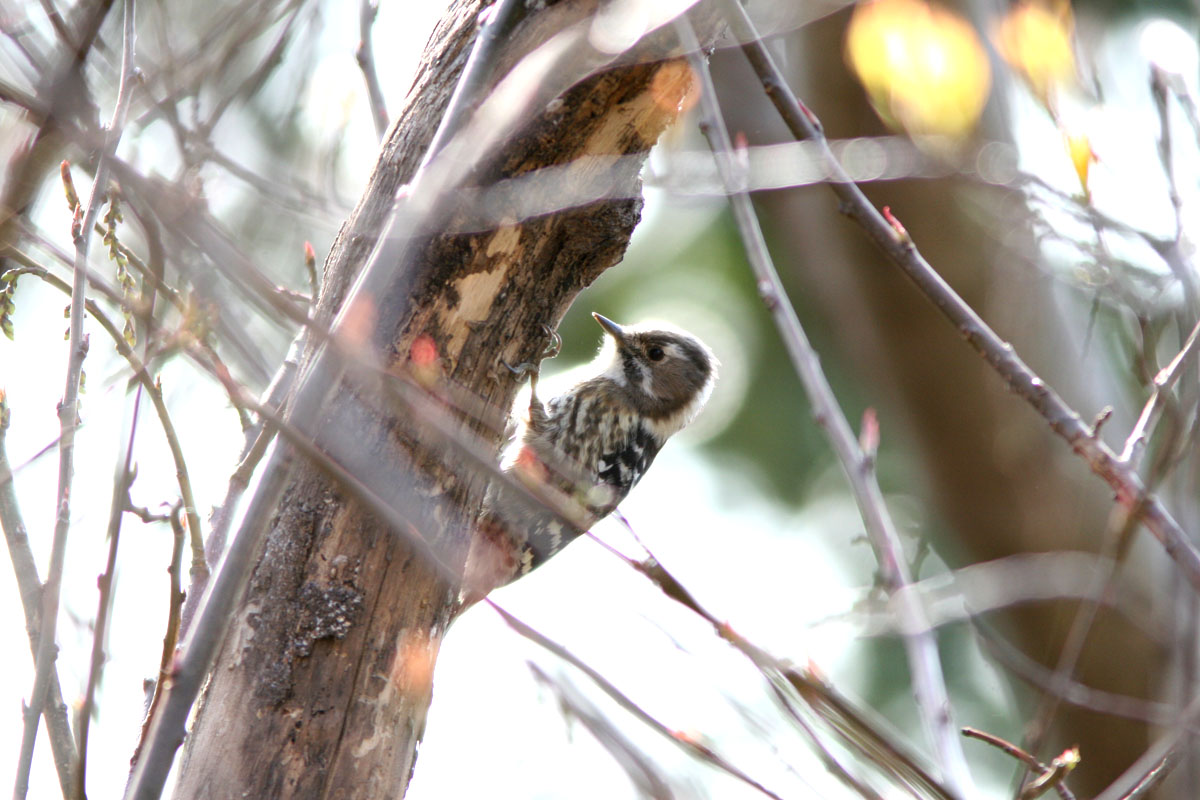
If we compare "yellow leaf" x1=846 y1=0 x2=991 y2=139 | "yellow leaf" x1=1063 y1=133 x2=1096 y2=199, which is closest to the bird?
"yellow leaf" x1=846 y1=0 x2=991 y2=139

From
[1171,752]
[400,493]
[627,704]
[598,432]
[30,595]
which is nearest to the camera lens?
[627,704]

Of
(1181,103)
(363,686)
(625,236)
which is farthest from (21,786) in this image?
(1181,103)

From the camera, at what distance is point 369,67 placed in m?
2.74

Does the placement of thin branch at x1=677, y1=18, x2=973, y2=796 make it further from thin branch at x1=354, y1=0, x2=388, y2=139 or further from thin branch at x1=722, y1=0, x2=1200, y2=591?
thin branch at x1=354, y1=0, x2=388, y2=139

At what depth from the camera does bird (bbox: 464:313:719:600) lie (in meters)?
4.14

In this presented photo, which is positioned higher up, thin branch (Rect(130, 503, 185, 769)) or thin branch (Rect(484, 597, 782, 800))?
thin branch (Rect(130, 503, 185, 769))

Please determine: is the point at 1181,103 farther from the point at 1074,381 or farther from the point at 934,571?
the point at 934,571

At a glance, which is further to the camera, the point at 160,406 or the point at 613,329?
the point at 613,329

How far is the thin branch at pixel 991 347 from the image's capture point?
1875 millimetres

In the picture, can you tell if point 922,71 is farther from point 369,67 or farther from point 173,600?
point 173,600

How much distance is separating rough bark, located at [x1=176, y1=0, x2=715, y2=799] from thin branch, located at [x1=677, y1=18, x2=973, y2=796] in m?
0.39

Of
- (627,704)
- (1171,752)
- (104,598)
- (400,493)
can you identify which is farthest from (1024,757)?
(104,598)

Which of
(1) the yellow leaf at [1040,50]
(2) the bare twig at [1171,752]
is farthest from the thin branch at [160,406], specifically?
(1) the yellow leaf at [1040,50]

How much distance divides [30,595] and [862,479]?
4.67 feet
